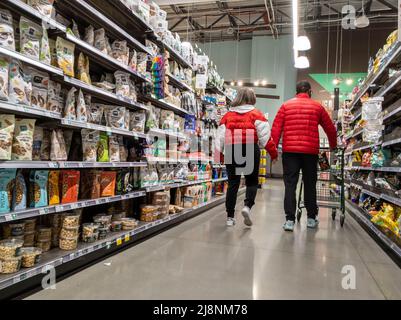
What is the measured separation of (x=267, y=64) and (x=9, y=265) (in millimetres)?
14184

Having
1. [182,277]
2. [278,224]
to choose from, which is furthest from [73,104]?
[278,224]

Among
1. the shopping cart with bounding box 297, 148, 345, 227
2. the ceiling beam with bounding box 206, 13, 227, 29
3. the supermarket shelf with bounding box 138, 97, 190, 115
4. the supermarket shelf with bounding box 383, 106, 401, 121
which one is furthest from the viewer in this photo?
the ceiling beam with bounding box 206, 13, 227, 29

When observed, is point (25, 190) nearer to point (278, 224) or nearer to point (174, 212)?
point (174, 212)

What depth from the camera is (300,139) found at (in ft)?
11.6

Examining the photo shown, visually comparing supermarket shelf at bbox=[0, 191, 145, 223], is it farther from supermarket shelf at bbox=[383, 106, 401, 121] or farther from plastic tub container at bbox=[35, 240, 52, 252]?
supermarket shelf at bbox=[383, 106, 401, 121]

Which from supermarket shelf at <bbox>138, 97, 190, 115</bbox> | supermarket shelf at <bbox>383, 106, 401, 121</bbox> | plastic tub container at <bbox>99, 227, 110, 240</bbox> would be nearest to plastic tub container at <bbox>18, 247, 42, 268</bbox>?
plastic tub container at <bbox>99, 227, 110, 240</bbox>

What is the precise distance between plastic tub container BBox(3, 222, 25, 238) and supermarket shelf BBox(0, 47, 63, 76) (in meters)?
1.01

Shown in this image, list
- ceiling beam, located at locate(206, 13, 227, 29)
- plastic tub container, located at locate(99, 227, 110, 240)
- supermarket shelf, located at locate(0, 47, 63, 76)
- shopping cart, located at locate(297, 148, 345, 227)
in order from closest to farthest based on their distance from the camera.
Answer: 1. supermarket shelf, located at locate(0, 47, 63, 76)
2. plastic tub container, located at locate(99, 227, 110, 240)
3. shopping cart, located at locate(297, 148, 345, 227)
4. ceiling beam, located at locate(206, 13, 227, 29)

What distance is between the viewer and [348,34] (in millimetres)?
12320

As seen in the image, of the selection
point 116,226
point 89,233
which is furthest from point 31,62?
point 116,226

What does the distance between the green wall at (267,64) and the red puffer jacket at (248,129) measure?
11.2 meters

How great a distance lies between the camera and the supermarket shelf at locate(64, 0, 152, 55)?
7.46ft

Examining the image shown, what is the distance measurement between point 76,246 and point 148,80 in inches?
68.2

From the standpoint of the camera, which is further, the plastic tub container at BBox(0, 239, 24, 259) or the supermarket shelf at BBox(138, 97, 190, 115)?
the supermarket shelf at BBox(138, 97, 190, 115)
